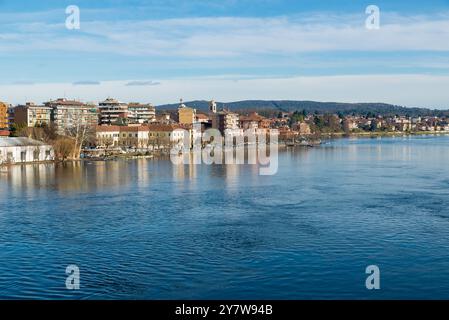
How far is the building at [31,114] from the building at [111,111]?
344 cm

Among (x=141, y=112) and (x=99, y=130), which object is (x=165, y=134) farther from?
(x=141, y=112)

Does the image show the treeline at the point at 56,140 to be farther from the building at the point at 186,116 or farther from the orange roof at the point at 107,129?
the building at the point at 186,116

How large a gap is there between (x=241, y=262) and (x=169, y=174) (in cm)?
597

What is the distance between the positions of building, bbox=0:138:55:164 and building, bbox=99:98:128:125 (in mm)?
9937

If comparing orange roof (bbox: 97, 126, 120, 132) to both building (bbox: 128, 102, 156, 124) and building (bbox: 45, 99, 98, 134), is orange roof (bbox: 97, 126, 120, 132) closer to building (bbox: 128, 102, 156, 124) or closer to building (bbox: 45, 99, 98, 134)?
building (bbox: 45, 99, 98, 134)

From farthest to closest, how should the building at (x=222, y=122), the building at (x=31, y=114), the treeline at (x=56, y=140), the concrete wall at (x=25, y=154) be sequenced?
the building at (x=222, y=122), the building at (x=31, y=114), the treeline at (x=56, y=140), the concrete wall at (x=25, y=154)

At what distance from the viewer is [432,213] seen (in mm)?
5816

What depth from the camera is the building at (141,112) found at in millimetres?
23812

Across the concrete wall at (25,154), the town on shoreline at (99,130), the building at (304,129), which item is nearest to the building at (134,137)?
the town on shoreline at (99,130)

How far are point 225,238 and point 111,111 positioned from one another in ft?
61.3

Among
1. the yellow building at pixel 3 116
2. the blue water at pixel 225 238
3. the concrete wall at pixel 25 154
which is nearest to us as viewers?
the blue water at pixel 225 238

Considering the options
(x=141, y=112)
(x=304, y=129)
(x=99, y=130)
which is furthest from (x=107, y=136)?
(x=304, y=129)

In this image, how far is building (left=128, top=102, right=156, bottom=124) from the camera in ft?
78.1
